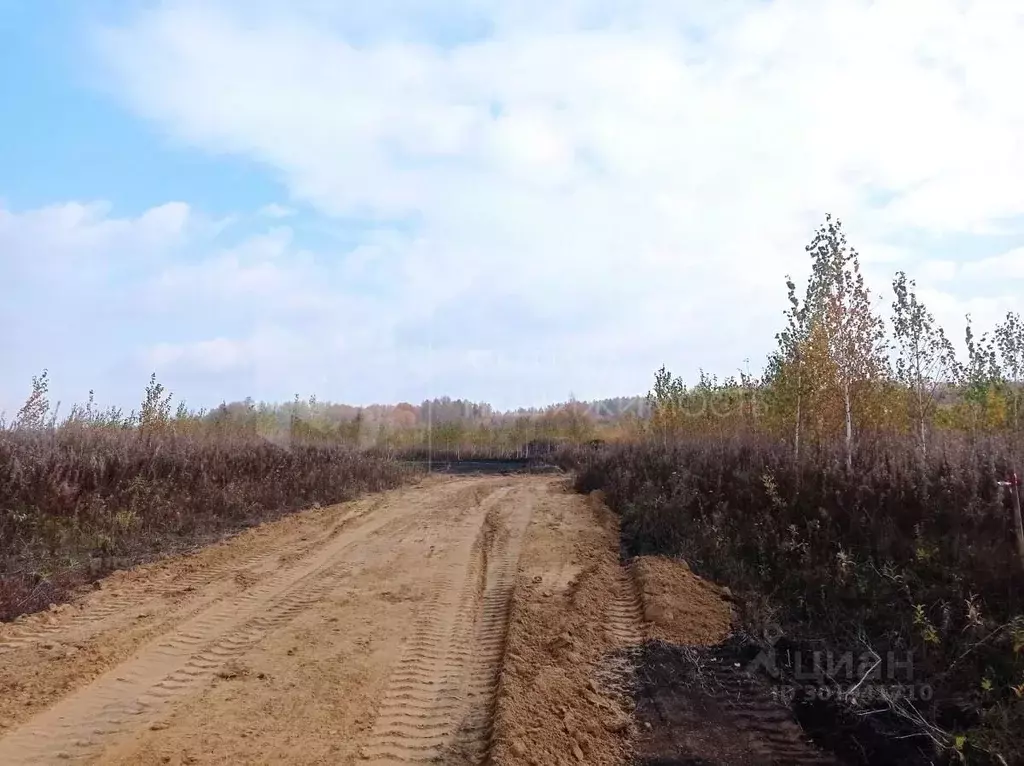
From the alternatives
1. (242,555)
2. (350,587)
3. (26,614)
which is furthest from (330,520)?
(26,614)

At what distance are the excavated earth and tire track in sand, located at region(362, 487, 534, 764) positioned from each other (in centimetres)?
2

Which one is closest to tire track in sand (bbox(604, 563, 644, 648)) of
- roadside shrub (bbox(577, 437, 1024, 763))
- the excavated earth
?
the excavated earth

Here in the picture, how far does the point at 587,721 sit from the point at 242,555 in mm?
7024

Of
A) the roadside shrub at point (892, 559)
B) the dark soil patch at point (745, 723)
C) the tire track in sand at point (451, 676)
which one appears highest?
the roadside shrub at point (892, 559)

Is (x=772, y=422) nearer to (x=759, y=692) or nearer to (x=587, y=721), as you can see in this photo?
(x=759, y=692)

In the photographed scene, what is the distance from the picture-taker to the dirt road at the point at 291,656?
4633mm

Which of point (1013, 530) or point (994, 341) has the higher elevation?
point (994, 341)

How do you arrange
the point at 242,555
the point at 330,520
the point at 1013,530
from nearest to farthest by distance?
1. the point at 1013,530
2. the point at 242,555
3. the point at 330,520

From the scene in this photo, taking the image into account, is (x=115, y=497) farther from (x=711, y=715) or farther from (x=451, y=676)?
(x=711, y=715)

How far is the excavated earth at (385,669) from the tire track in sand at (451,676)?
19 mm

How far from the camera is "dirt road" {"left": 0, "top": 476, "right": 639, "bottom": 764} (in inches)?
182

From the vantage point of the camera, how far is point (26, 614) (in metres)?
7.44

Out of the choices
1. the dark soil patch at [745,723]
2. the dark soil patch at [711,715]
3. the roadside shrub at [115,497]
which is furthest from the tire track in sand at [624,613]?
the roadside shrub at [115,497]

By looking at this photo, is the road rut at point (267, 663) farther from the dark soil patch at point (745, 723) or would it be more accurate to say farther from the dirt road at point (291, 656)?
the dark soil patch at point (745, 723)
